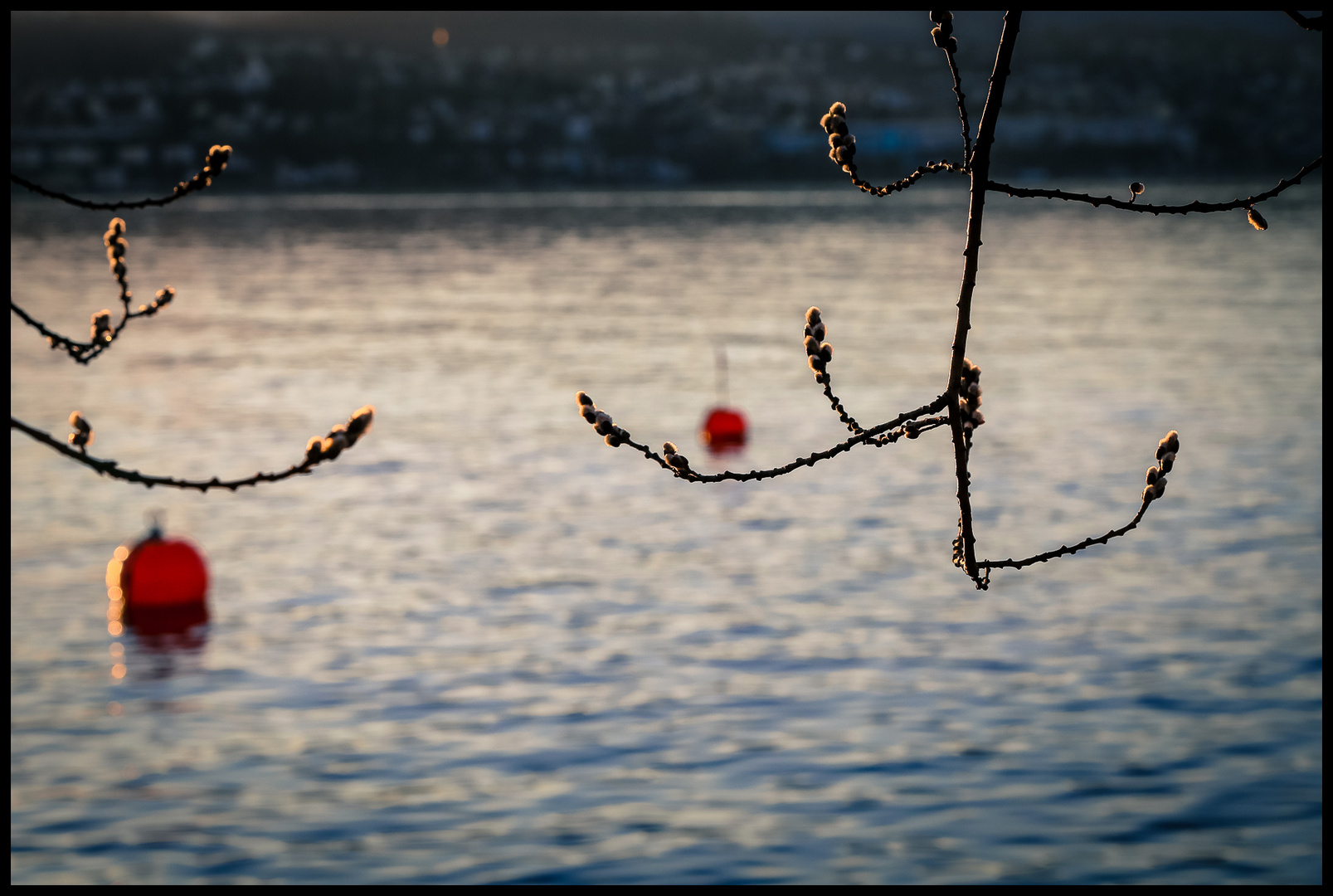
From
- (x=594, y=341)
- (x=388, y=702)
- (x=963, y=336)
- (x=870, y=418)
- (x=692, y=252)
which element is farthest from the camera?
(x=692, y=252)

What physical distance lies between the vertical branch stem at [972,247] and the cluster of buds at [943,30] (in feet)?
0.43

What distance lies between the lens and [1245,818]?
15359mm

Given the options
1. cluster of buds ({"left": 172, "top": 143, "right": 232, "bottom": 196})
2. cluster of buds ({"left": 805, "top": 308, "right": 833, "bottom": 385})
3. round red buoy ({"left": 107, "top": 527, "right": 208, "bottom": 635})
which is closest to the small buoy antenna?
round red buoy ({"left": 107, "top": 527, "right": 208, "bottom": 635})

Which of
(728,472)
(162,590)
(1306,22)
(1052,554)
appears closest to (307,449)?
(728,472)

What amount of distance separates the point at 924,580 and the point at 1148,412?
19.2m

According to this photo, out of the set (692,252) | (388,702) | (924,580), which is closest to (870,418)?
(924,580)

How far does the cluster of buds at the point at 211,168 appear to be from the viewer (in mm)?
5644

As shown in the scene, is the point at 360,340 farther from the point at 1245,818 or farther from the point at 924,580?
the point at 1245,818

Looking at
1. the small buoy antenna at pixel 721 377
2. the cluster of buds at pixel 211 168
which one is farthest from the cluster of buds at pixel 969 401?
the small buoy antenna at pixel 721 377

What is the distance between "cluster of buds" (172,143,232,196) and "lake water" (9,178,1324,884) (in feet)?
30.7

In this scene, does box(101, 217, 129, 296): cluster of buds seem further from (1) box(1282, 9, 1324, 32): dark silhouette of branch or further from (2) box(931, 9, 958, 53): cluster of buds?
(1) box(1282, 9, 1324, 32): dark silhouette of branch

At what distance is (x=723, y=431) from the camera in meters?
36.5

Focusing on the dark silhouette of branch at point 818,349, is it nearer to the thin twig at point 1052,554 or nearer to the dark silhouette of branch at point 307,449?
the thin twig at point 1052,554

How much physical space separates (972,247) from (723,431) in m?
32.3
